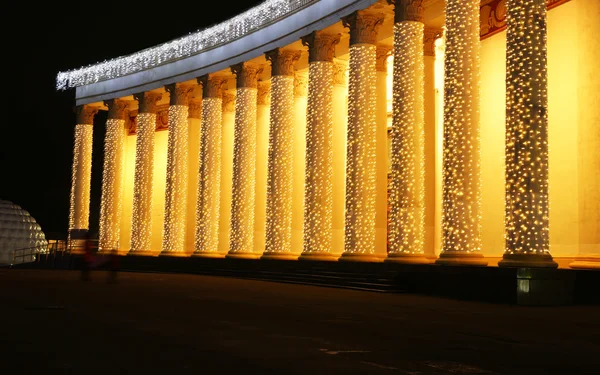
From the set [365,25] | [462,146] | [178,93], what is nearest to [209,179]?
[178,93]

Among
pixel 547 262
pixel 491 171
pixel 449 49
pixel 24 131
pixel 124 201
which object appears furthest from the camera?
pixel 24 131

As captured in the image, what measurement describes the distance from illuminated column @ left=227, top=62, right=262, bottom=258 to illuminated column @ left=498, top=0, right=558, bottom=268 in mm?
24923

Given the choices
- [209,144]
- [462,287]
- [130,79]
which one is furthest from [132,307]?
[130,79]

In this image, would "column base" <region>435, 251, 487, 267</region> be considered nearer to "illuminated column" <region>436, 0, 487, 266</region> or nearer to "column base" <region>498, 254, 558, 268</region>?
"illuminated column" <region>436, 0, 487, 266</region>

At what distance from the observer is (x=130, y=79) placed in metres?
63.7

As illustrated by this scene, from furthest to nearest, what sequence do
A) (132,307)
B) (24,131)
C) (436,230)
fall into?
(24,131) < (436,230) < (132,307)

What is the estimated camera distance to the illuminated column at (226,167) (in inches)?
2253

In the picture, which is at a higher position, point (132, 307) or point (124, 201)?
point (124, 201)

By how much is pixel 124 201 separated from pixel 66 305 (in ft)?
160

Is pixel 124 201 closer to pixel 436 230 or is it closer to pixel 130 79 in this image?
pixel 130 79

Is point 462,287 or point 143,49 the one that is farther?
point 143,49

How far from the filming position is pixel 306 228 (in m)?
43.6

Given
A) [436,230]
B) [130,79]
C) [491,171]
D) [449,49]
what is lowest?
[436,230]

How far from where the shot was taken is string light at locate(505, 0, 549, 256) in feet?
91.7
